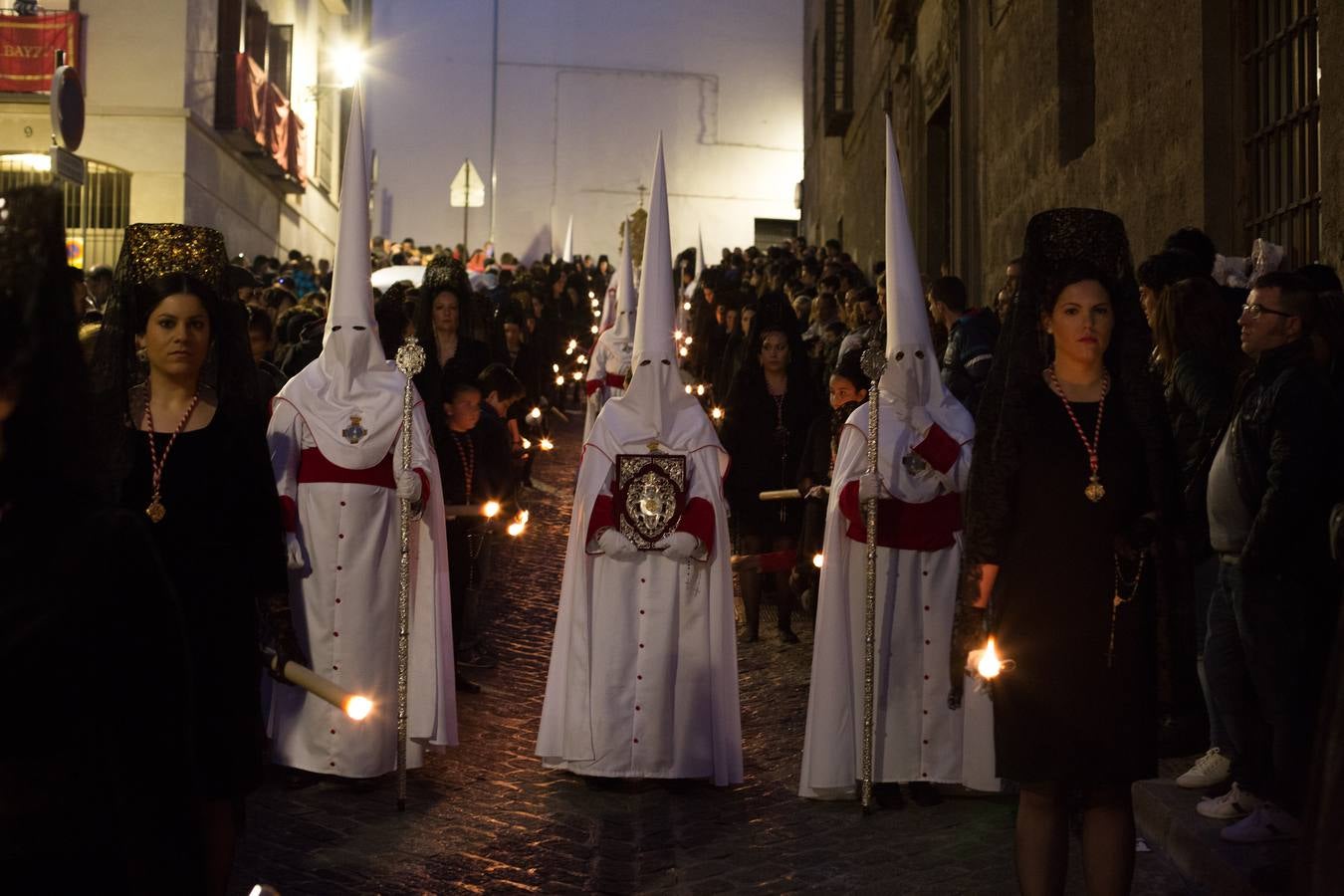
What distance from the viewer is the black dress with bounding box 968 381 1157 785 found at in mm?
4602

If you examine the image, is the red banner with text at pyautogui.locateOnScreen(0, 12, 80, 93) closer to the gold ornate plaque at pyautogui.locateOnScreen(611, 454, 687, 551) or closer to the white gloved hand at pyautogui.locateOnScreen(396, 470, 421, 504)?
the white gloved hand at pyautogui.locateOnScreen(396, 470, 421, 504)

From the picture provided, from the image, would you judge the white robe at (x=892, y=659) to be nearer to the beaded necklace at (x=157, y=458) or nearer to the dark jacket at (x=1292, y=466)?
the dark jacket at (x=1292, y=466)

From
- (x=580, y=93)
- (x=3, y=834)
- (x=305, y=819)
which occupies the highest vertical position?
(x=580, y=93)

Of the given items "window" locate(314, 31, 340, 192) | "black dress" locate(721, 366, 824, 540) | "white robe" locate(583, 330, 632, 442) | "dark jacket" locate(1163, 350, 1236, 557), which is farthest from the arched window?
"dark jacket" locate(1163, 350, 1236, 557)

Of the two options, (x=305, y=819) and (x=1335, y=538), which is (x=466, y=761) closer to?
(x=305, y=819)

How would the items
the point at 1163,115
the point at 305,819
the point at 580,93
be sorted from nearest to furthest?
the point at 305,819, the point at 1163,115, the point at 580,93

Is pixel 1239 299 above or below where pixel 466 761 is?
above

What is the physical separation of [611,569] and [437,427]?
6.93 ft

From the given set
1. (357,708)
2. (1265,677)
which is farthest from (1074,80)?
(357,708)

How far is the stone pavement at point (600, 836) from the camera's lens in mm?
5875

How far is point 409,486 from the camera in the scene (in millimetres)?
7180

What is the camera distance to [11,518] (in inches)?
92.3

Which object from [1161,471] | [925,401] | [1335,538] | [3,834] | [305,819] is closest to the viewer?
[3,834]

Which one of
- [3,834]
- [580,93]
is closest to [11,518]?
[3,834]
